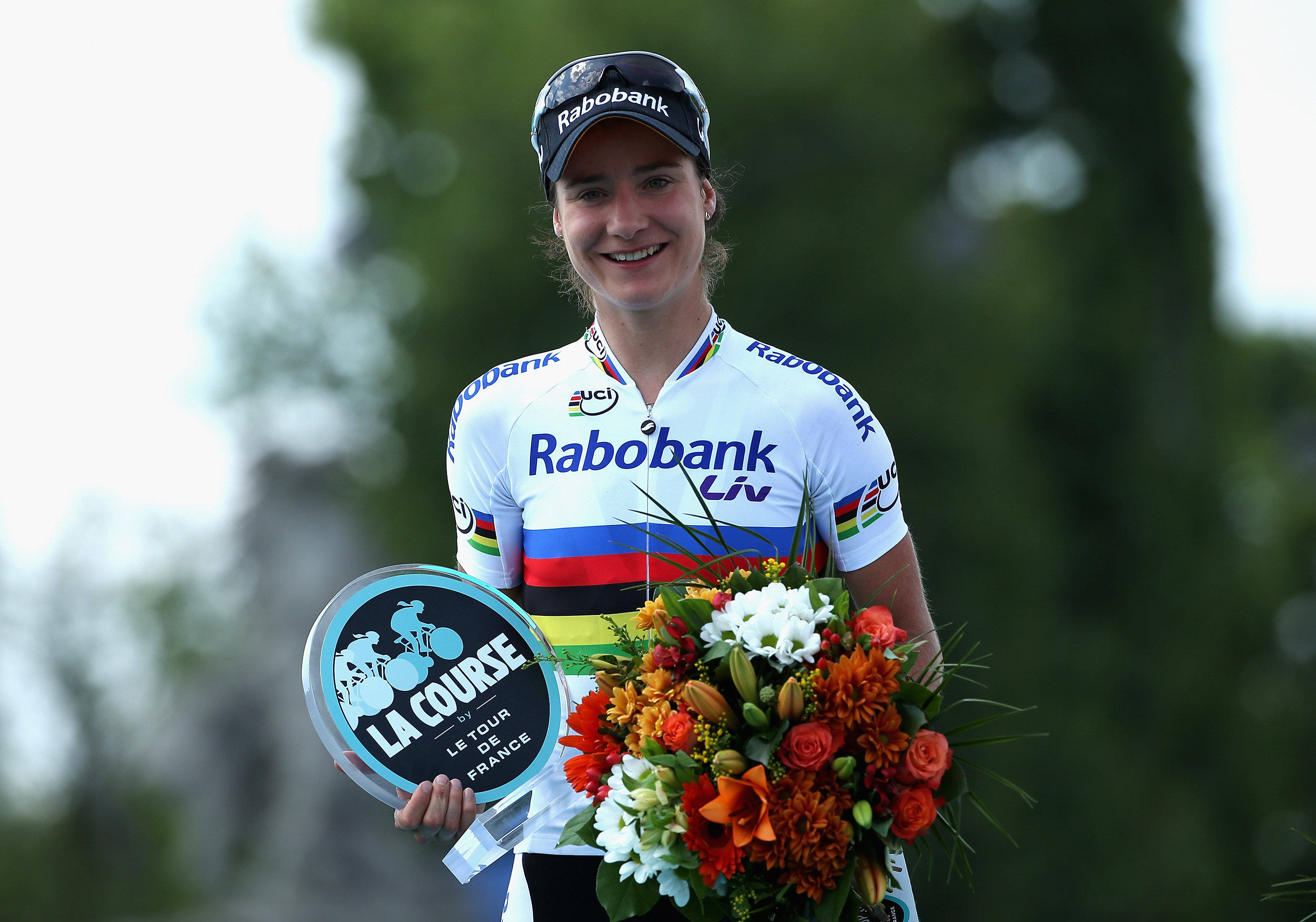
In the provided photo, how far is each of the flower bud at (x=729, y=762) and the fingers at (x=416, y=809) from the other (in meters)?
0.61

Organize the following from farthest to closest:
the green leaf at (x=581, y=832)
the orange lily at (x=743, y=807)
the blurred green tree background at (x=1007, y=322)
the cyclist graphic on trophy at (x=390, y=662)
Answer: the blurred green tree background at (x=1007, y=322) → the cyclist graphic on trophy at (x=390, y=662) → the green leaf at (x=581, y=832) → the orange lily at (x=743, y=807)

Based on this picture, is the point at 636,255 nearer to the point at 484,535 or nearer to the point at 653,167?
Result: the point at 653,167

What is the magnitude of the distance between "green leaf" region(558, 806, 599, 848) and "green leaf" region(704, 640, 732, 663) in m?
0.33

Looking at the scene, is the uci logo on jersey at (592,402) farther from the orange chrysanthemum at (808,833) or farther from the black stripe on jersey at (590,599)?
the orange chrysanthemum at (808,833)

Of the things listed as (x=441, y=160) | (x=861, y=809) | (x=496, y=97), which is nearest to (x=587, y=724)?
(x=861, y=809)

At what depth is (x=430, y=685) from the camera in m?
2.42

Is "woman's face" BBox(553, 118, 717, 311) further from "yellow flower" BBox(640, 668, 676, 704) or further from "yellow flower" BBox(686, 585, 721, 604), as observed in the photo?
"yellow flower" BBox(640, 668, 676, 704)

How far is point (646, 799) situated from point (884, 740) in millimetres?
361

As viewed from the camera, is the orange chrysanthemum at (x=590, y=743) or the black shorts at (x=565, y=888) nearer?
the orange chrysanthemum at (x=590, y=743)

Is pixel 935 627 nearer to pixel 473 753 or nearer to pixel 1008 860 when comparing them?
pixel 473 753

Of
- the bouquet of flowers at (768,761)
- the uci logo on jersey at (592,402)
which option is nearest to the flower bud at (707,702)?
the bouquet of flowers at (768,761)

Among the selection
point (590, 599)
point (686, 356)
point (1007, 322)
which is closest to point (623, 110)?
point (686, 356)

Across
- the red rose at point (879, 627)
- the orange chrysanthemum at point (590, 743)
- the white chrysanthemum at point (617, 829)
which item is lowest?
the white chrysanthemum at point (617, 829)

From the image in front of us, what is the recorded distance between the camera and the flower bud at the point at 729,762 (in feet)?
6.36
